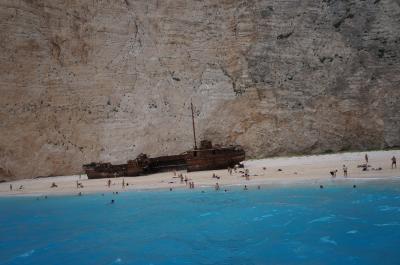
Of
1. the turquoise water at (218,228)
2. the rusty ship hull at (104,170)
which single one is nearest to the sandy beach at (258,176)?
the rusty ship hull at (104,170)

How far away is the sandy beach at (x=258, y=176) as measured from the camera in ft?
81.9

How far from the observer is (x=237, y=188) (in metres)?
24.4

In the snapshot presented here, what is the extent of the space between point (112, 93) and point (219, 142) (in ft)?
37.4

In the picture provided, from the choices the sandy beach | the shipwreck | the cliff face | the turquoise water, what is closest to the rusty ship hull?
the shipwreck

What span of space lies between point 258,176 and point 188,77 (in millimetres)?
17835

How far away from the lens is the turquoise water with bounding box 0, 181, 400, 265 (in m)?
13.5

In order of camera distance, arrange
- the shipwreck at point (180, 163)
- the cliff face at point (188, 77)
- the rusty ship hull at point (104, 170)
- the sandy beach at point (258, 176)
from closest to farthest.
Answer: the sandy beach at point (258, 176) < the shipwreck at point (180, 163) < the rusty ship hull at point (104, 170) < the cliff face at point (188, 77)

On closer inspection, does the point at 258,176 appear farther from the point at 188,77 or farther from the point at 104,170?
the point at 188,77

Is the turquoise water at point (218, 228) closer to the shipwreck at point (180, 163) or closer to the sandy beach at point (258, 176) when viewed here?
the sandy beach at point (258, 176)

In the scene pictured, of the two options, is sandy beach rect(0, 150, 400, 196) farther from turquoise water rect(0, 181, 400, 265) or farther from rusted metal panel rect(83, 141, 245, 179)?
turquoise water rect(0, 181, 400, 265)

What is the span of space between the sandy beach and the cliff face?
328cm

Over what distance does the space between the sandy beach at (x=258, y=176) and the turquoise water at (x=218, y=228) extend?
220cm

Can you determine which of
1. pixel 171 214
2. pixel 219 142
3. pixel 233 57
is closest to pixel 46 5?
pixel 233 57

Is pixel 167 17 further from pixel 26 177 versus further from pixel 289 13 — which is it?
pixel 26 177
